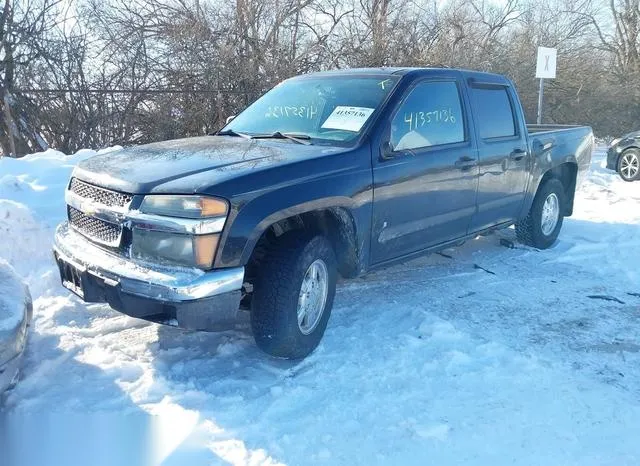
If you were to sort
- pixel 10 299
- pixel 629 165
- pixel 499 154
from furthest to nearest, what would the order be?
pixel 629 165 → pixel 499 154 → pixel 10 299

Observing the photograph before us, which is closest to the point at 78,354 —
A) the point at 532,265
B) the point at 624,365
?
the point at 624,365

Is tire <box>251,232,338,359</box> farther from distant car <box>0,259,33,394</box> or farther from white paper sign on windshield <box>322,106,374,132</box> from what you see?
distant car <box>0,259,33,394</box>

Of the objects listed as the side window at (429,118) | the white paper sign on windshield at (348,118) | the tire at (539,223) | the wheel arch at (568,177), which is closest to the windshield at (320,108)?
the white paper sign on windshield at (348,118)

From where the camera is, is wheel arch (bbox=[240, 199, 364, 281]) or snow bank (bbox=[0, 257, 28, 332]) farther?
wheel arch (bbox=[240, 199, 364, 281])

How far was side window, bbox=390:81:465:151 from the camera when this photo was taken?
13.9ft

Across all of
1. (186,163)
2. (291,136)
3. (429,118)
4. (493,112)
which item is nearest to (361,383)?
(186,163)

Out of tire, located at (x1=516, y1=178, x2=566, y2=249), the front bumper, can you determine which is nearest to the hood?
the front bumper

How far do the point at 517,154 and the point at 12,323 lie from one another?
14.4 feet

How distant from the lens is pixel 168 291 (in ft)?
10.0

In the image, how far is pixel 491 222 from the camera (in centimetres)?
546

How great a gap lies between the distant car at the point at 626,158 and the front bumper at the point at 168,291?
1056 cm

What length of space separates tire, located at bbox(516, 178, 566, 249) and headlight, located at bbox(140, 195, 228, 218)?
4018 millimetres

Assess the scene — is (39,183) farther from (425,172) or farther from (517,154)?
(517,154)

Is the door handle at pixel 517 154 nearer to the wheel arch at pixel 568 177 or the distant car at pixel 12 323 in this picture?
the wheel arch at pixel 568 177
